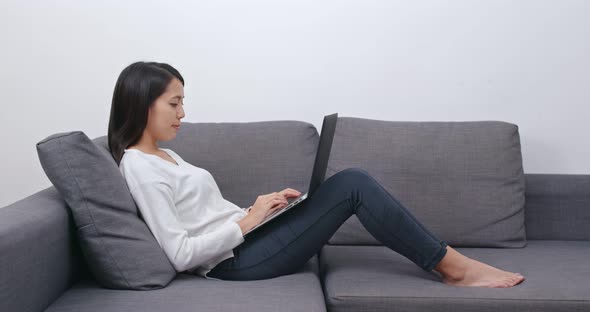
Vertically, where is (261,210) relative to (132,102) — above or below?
below

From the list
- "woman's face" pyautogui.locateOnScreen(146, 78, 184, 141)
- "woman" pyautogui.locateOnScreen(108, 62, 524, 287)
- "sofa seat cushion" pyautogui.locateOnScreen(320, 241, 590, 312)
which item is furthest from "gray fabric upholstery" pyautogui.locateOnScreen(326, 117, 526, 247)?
"woman's face" pyautogui.locateOnScreen(146, 78, 184, 141)

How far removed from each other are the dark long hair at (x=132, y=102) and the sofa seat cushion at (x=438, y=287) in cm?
72

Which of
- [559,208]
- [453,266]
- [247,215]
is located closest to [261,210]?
[247,215]

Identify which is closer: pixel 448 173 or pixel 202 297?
pixel 202 297

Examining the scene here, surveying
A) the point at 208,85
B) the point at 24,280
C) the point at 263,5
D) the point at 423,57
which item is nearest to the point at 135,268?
the point at 24,280

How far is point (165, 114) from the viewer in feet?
6.64

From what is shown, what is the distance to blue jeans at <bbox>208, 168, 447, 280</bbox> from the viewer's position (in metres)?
1.95

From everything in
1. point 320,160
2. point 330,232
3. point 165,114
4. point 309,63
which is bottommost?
point 330,232

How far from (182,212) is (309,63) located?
1019mm

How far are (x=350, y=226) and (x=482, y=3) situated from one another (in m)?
1.09

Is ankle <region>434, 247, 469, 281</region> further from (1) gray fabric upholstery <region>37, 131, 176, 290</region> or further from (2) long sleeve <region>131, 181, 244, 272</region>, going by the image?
(1) gray fabric upholstery <region>37, 131, 176, 290</region>

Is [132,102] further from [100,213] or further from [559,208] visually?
[559,208]

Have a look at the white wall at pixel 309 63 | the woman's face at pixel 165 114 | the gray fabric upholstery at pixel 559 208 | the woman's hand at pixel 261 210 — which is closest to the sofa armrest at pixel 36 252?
the woman's face at pixel 165 114

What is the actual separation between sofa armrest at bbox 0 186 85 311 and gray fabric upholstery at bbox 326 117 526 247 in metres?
0.99
